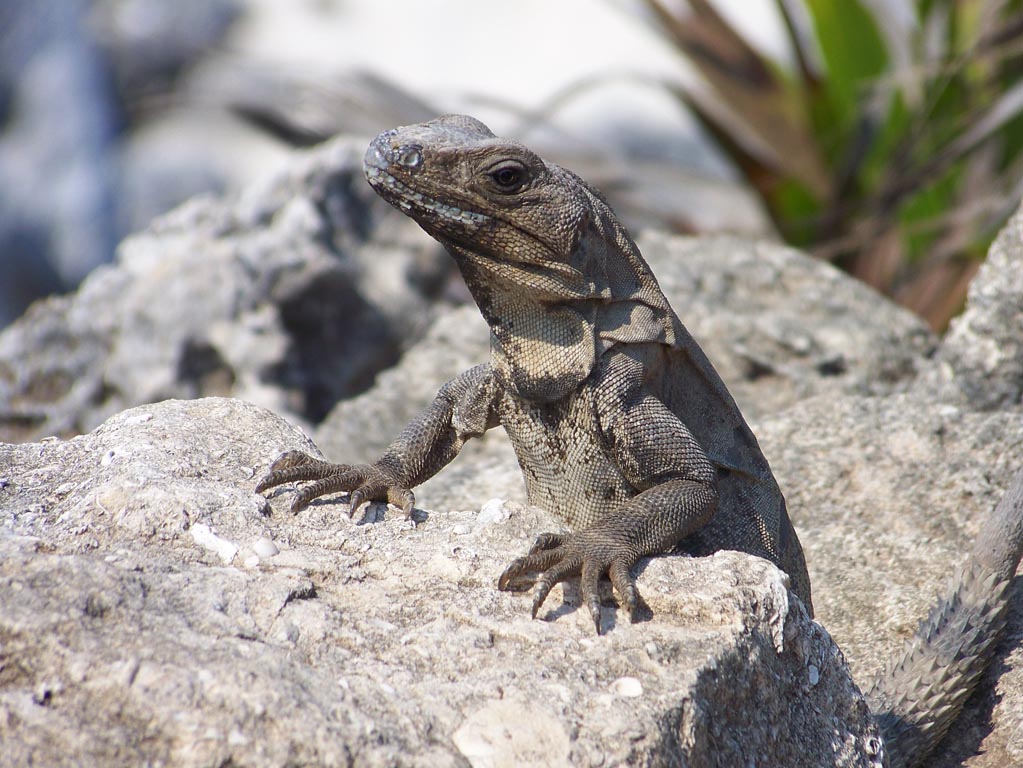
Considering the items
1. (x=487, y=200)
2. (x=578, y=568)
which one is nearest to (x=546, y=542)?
(x=578, y=568)

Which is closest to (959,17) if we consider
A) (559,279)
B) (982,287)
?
(982,287)

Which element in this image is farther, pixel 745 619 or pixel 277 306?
pixel 277 306

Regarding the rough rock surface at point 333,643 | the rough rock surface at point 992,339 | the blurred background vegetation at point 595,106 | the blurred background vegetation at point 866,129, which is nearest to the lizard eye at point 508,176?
the rough rock surface at point 333,643

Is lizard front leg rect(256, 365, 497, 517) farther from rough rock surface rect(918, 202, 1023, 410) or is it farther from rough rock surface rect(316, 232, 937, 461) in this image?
rough rock surface rect(918, 202, 1023, 410)

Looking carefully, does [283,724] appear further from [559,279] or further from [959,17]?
[959,17]

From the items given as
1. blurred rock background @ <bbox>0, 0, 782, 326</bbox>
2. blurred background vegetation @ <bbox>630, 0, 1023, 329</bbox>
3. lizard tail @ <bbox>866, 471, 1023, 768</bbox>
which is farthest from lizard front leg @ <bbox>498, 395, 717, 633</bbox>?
blurred rock background @ <bbox>0, 0, 782, 326</bbox>
